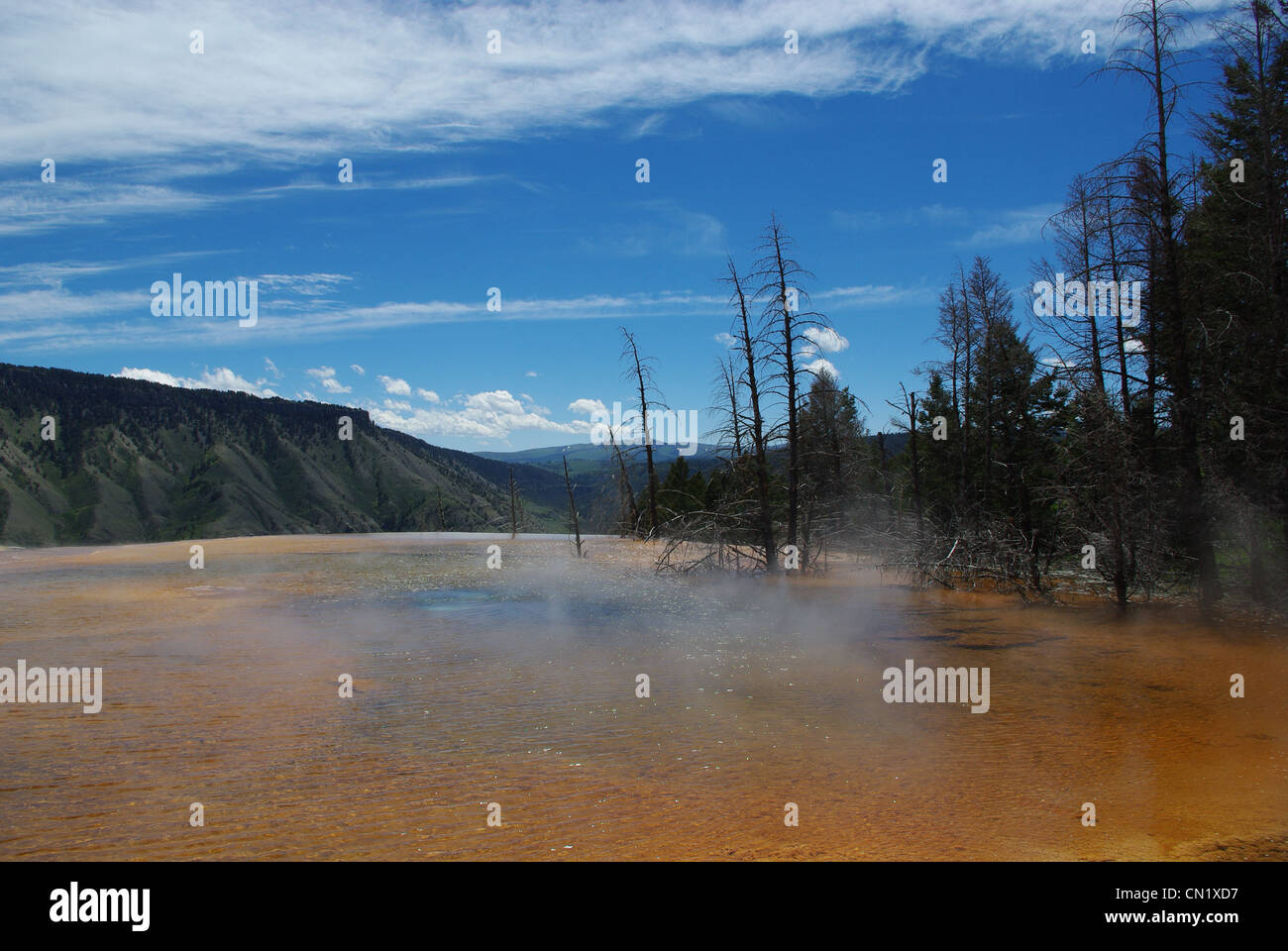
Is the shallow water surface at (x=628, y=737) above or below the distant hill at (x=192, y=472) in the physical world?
below

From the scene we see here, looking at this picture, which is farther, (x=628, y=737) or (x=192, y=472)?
(x=192, y=472)

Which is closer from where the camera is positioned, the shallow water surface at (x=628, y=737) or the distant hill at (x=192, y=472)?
the shallow water surface at (x=628, y=737)

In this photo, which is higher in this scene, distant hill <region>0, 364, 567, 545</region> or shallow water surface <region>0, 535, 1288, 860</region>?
distant hill <region>0, 364, 567, 545</region>

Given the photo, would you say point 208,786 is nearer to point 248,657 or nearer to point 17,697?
point 17,697

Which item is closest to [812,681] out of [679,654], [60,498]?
[679,654]

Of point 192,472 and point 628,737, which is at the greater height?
point 192,472

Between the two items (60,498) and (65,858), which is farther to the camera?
(60,498)

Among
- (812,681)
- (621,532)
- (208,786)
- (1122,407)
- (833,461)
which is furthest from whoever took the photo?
(621,532)

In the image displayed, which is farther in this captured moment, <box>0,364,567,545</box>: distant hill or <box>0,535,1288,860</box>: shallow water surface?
<box>0,364,567,545</box>: distant hill
